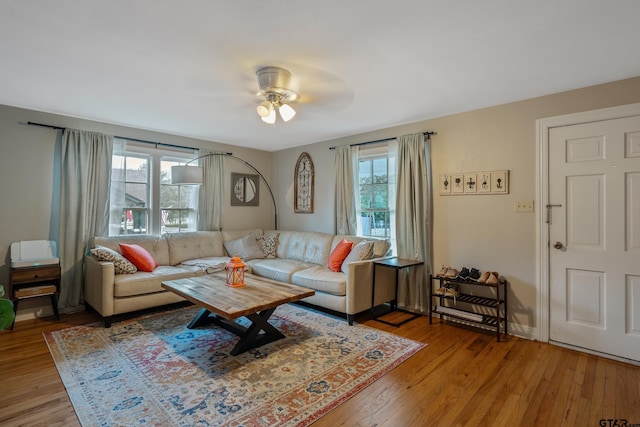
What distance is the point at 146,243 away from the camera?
163 inches

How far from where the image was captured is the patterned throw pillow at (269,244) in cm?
496

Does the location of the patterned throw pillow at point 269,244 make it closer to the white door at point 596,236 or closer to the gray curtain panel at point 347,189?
the gray curtain panel at point 347,189

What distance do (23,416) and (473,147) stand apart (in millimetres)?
4235

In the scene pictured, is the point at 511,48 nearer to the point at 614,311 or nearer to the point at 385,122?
Result: the point at 385,122

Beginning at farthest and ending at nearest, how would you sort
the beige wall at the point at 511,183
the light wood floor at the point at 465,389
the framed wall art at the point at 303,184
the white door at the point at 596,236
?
the framed wall art at the point at 303,184 < the beige wall at the point at 511,183 < the white door at the point at 596,236 < the light wood floor at the point at 465,389

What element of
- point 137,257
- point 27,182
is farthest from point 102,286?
point 27,182

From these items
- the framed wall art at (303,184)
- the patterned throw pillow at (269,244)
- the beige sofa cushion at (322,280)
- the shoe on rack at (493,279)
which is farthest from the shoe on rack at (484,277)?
the patterned throw pillow at (269,244)

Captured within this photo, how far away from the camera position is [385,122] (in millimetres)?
3971

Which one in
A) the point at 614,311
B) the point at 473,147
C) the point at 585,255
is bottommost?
the point at 614,311

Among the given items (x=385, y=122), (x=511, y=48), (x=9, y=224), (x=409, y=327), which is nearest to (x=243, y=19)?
(x=511, y=48)

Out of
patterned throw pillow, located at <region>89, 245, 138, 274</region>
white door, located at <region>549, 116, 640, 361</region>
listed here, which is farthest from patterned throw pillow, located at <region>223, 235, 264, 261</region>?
white door, located at <region>549, 116, 640, 361</region>

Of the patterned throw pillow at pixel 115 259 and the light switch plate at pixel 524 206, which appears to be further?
the patterned throw pillow at pixel 115 259

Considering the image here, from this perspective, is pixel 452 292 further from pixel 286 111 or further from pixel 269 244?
pixel 269 244

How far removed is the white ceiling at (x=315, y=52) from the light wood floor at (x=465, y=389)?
233 centimetres
